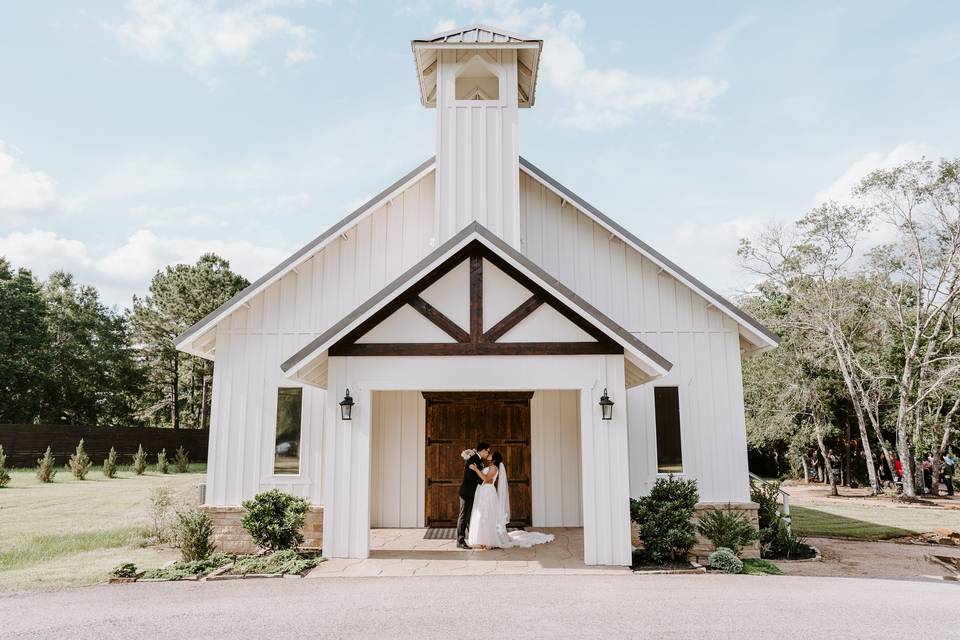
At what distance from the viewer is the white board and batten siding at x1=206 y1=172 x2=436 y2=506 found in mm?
11125

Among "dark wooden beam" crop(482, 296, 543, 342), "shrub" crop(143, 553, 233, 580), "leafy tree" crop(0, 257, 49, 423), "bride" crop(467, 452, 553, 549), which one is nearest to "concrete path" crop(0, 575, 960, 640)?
"shrub" crop(143, 553, 233, 580)

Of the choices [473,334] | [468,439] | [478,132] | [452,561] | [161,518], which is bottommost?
[452,561]

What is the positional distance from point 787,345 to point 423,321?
23405mm

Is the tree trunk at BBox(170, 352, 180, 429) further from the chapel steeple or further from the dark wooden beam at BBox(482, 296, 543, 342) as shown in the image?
the dark wooden beam at BBox(482, 296, 543, 342)

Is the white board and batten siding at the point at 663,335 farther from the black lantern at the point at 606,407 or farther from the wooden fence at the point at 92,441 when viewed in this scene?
the wooden fence at the point at 92,441

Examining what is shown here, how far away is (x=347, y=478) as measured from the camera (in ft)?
29.7

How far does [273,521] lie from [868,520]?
16.3m

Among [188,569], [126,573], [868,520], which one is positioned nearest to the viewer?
[126,573]

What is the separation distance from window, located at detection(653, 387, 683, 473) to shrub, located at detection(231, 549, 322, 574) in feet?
20.6

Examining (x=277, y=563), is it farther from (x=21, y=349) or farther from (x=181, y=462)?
(x=21, y=349)

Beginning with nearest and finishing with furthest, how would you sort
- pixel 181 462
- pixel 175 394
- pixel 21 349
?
pixel 181 462, pixel 21 349, pixel 175 394

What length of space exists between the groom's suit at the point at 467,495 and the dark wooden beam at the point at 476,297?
266 cm

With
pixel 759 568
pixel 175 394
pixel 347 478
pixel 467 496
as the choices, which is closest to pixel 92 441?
pixel 175 394

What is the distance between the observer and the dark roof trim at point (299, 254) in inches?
437
